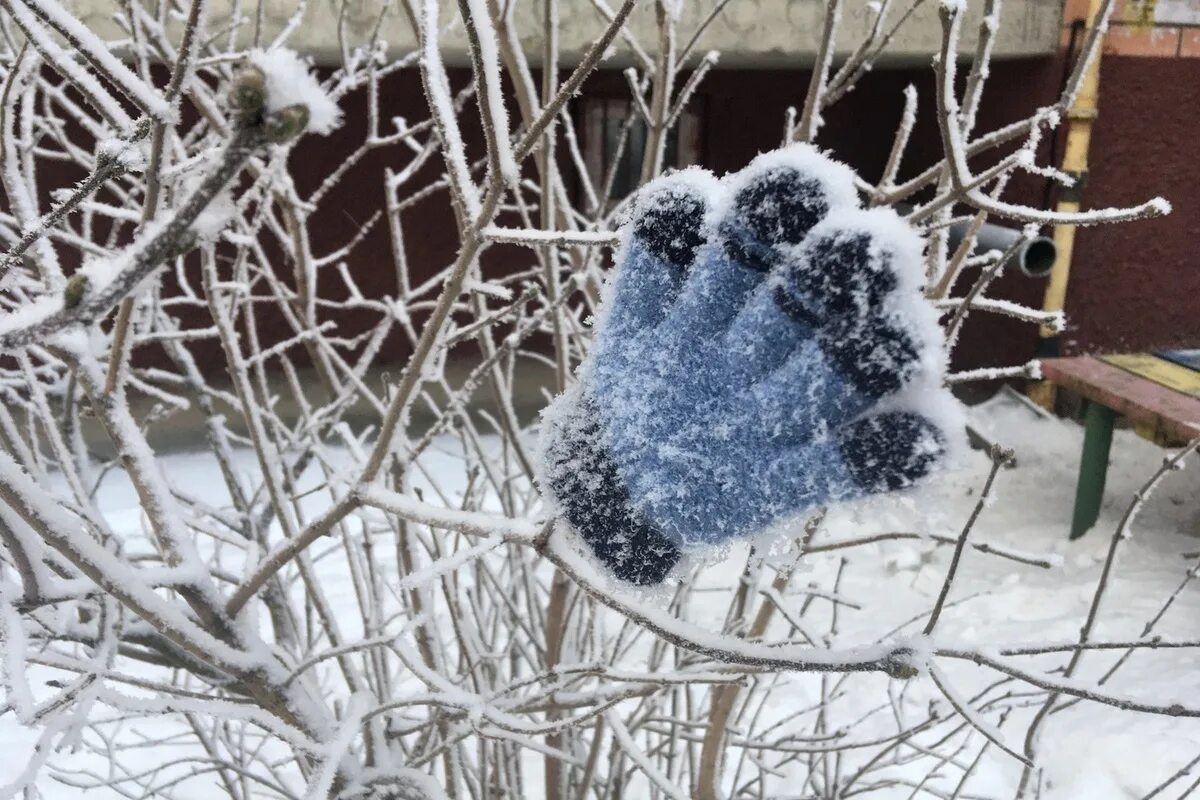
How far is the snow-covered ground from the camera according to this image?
8.85 ft

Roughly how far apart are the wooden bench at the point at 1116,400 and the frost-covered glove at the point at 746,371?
3.50 metres

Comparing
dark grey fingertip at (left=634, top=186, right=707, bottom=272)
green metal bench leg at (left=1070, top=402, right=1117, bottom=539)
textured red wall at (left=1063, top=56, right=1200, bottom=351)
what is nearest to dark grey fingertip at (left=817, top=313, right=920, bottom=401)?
dark grey fingertip at (left=634, top=186, right=707, bottom=272)

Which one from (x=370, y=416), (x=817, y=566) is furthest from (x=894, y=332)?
(x=370, y=416)

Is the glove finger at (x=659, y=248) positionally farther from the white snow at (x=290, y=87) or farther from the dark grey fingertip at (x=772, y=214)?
the white snow at (x=290, y=87)

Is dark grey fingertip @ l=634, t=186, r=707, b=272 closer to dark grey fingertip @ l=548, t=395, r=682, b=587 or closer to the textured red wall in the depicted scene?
dark grey fingertip @ l=548, t=395, r=682, b=587

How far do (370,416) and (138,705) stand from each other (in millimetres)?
4831

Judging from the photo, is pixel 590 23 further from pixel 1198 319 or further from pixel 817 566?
pixel 1198 319

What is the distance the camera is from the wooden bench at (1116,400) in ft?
11.7

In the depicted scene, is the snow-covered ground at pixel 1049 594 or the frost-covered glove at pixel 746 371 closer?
the frost-covered glove at pixel 746 371

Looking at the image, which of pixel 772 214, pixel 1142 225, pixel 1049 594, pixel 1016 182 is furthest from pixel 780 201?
pixel 1142 225

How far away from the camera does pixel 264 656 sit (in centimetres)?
113

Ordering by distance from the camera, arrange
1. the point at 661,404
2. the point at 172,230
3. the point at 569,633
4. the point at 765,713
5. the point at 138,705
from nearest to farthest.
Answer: the point at 172,230
the point at 661,404
the point at 138,705
the point at 569,633
the point at 765,713

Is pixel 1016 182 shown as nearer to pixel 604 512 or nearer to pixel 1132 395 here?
pixel 1132 395

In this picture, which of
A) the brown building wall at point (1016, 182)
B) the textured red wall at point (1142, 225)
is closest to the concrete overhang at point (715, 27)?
the brown building wall at point (1016, 182)
